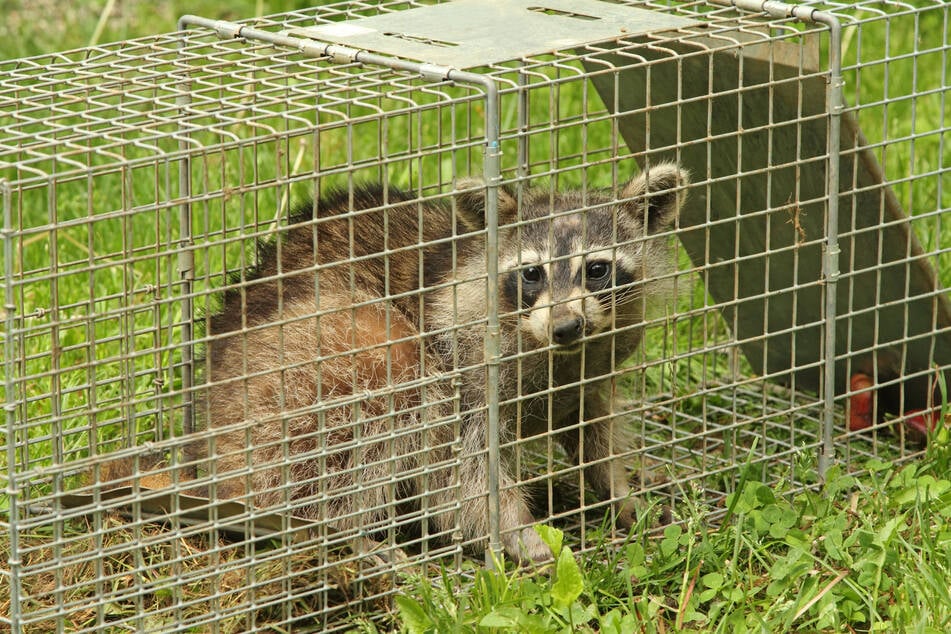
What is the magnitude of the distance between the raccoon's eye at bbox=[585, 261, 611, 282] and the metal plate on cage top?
64 cm

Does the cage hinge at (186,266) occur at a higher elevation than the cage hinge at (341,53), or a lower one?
lower

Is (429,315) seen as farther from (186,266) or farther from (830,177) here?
(830,177)

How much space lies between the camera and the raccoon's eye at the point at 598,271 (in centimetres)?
384

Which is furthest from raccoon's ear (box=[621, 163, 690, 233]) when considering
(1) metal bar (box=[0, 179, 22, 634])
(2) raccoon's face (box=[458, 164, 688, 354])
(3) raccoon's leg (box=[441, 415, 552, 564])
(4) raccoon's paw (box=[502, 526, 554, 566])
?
(1) metal bar (box=[0, 179, 22, 634])

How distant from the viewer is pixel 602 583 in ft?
11.4

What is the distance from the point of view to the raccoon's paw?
3.72m

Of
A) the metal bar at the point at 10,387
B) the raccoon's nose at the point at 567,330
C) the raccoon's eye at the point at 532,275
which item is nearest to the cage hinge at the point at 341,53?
the raccoon's eye at the point at 532,275

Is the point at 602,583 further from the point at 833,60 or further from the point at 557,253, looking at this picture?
the point at 833,60

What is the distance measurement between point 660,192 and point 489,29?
2.14 feet

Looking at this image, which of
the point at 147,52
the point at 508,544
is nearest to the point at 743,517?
the point at 508,544

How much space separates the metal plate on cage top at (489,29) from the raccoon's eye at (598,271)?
636 mm

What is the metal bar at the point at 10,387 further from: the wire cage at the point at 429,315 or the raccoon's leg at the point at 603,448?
the raccoon's leg at the point at 603,448

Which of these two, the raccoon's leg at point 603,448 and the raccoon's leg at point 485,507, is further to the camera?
the raccoon's leg at point 603,448

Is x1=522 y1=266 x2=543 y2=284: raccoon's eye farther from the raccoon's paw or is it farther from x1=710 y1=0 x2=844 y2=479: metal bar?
x1=710 y1=0 x2=844 y2=479: metal bar
